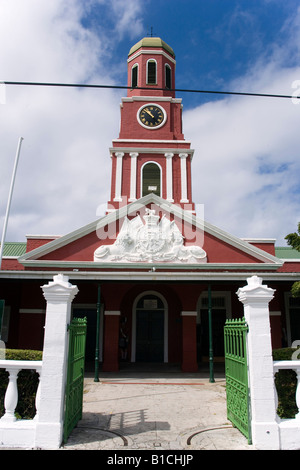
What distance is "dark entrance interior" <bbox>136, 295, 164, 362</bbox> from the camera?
15031mm

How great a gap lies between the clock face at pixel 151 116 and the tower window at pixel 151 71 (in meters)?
1.64

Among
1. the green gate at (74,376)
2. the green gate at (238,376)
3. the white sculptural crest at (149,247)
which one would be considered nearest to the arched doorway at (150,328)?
the white sculptural crest at (149,247)

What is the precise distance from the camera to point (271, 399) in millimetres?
4895

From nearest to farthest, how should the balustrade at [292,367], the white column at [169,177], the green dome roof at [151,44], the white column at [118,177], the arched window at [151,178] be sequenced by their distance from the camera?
the balustrade at [292,367]
the white column at [118,177]
the white column at [169,177]
the arched window at [151,178]
the green dome roof at [151,44]

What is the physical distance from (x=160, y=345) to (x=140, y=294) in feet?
7.42

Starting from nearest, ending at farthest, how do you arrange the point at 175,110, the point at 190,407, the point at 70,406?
the point at 70,406
the point at 190,407
the point at 175,110

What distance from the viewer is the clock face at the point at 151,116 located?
20.4 meters

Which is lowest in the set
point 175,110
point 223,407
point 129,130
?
point 223,407

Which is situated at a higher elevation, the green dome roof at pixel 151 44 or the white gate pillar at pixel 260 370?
the green dome roof at pixel 151 44

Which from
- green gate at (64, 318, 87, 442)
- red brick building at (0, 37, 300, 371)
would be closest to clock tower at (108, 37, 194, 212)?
red brick building at (0, 37, 300, 371)

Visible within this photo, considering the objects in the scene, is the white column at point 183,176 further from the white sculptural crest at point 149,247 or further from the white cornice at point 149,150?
the white sculptural crest at point 149,247

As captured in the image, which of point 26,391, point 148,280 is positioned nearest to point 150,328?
point 148,280
